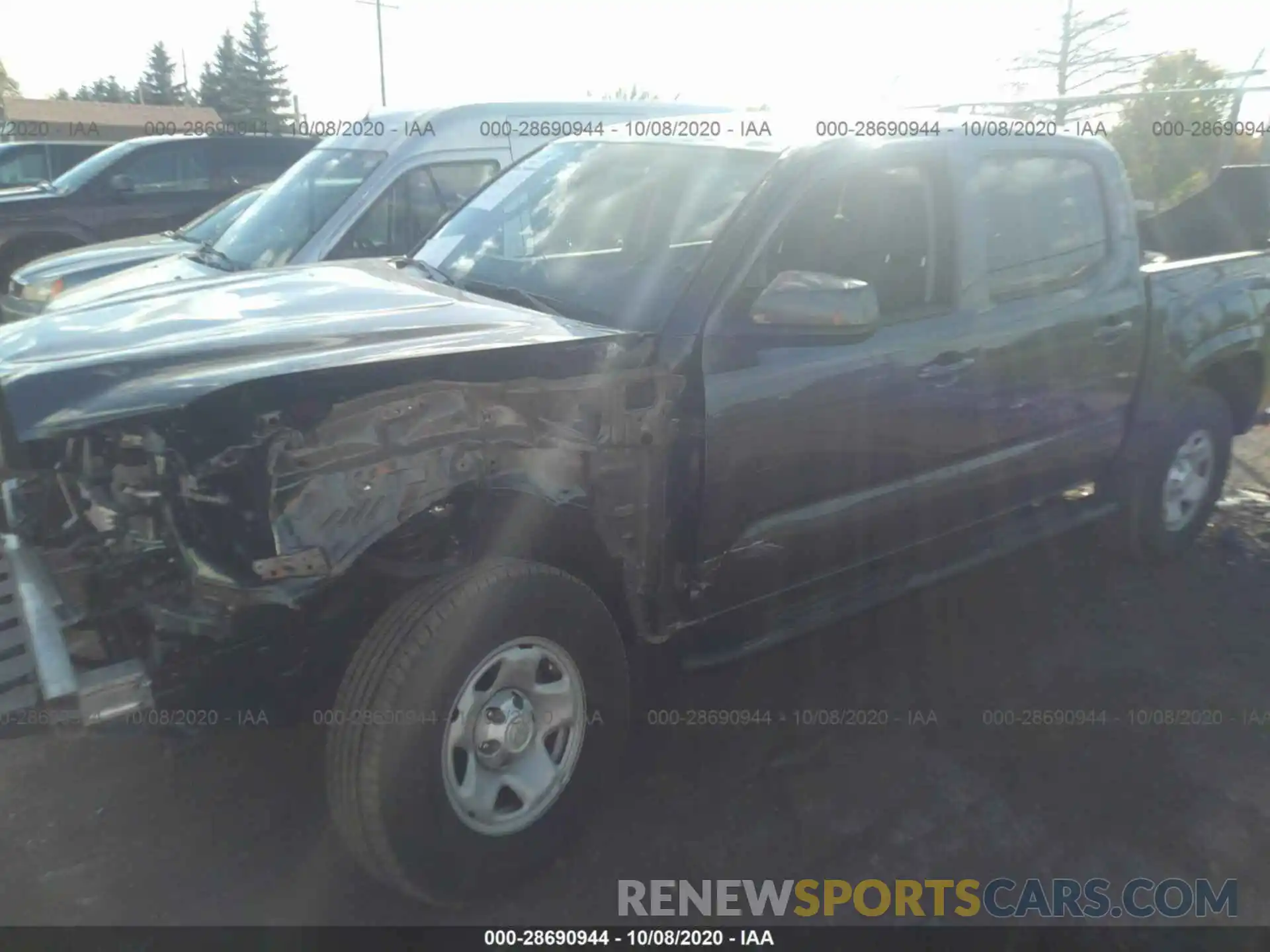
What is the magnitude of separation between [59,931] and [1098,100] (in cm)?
757

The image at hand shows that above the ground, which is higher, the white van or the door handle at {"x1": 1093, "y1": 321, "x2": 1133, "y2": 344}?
the white van

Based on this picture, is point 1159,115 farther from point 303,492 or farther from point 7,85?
point 7,85

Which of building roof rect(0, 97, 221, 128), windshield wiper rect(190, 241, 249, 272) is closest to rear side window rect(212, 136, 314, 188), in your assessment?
windshield wiper rect(190, 241, 249, 272)

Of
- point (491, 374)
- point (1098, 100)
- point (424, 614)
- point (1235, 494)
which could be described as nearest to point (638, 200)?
point (491, 374)

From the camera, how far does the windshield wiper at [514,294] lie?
3.31m

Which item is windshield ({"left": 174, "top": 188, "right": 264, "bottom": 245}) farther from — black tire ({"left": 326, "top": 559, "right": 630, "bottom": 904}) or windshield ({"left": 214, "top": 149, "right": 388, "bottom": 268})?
black tire ({"left": 326, "top": 559, "right": 630, "bottom": 904})

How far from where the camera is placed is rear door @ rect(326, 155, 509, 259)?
6.43 meters

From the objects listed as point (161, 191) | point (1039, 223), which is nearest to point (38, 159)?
point (161, 191)

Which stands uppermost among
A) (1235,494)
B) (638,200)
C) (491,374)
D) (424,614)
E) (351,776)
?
(638,200)

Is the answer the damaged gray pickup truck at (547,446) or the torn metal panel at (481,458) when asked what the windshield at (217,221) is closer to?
the damaged gray pickup truck at (547,446)

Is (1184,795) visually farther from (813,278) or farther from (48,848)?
(48,848)

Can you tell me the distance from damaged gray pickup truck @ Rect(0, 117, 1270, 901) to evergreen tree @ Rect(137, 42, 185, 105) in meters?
76.3

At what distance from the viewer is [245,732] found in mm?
Answer: 3551

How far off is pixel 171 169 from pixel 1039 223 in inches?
361
